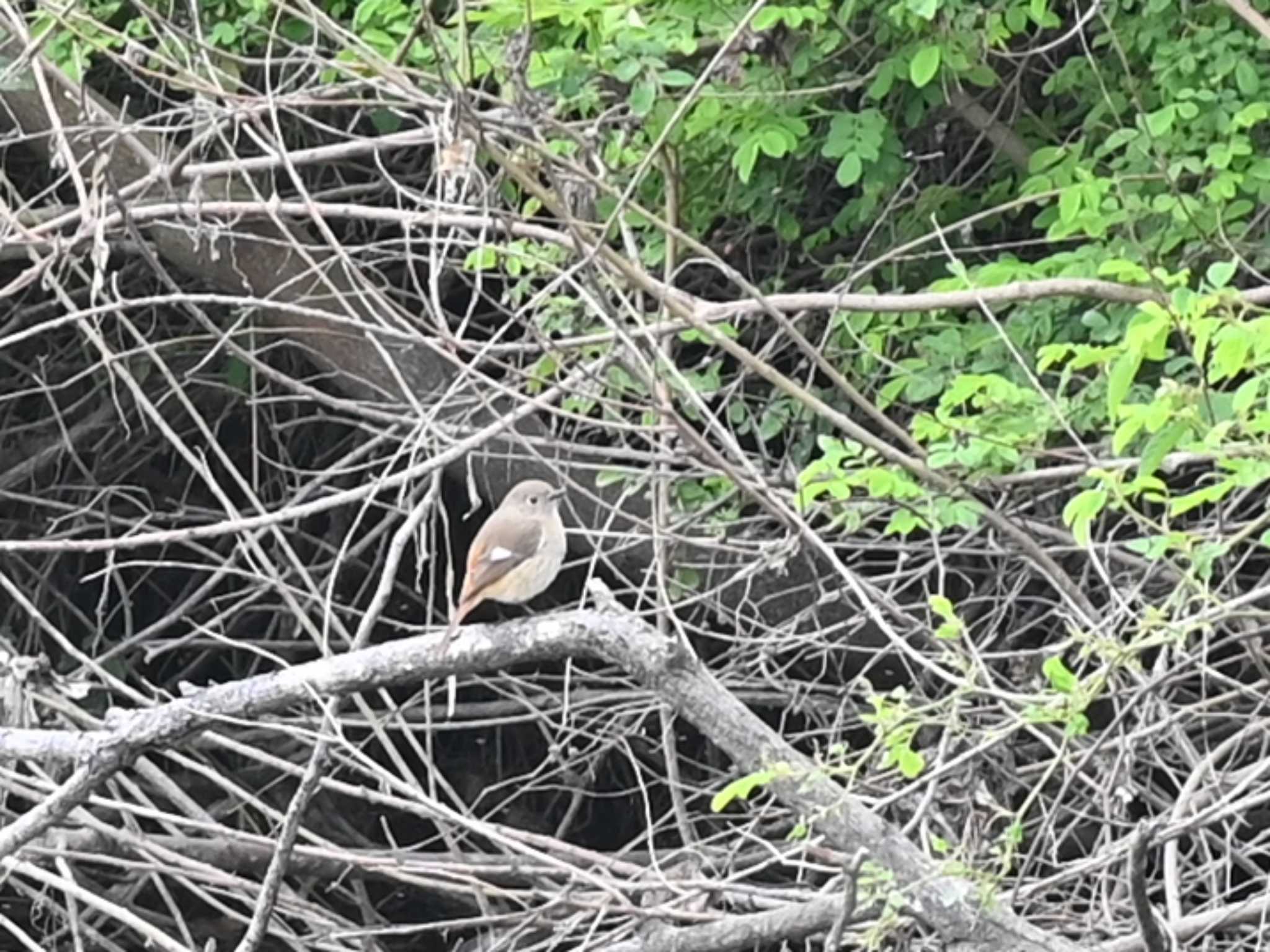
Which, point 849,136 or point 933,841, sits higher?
point 849,136

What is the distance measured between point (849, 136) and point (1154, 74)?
0.72 m

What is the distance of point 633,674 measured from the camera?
380 cm

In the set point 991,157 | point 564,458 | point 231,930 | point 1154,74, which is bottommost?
point 231,930

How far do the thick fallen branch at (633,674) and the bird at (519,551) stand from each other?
1.03 meters

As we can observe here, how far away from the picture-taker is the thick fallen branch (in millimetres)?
3648

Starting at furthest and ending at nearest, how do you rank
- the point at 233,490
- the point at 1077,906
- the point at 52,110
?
1. the point at 233,490
2. the point at 1077,906
3. the point at 52,110

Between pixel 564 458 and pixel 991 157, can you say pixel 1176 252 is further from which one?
pixel 564 458

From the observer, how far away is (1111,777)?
382 centimetres

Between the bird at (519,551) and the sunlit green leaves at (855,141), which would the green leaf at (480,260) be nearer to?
the bird at (519,551)

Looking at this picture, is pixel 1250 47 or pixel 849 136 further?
pixel 849 136

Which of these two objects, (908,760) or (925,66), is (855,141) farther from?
(908,760)

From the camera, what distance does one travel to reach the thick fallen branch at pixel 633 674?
3.65m

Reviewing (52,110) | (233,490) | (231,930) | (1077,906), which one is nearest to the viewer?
(52,110)

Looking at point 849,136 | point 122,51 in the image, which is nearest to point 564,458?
point 849,136
